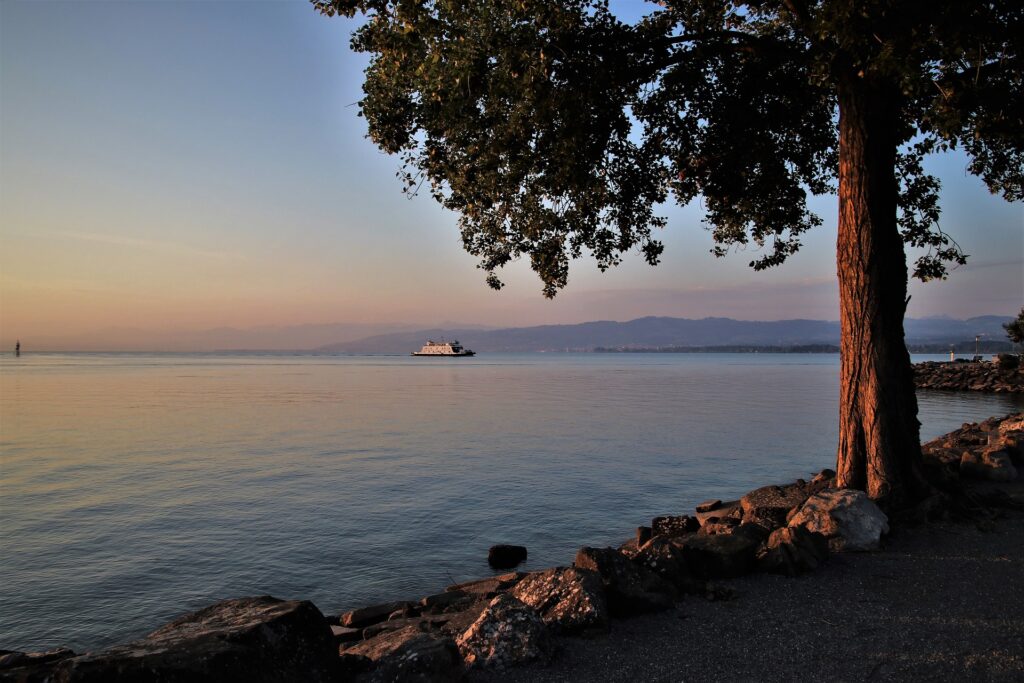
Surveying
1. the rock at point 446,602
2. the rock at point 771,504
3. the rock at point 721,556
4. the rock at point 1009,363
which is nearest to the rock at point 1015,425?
the rock at point 771,504

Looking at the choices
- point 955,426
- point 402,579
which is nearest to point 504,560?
point 402,579

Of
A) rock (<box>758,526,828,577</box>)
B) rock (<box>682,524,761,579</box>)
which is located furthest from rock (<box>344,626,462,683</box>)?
rock (<box>758,526,828,577</box>)

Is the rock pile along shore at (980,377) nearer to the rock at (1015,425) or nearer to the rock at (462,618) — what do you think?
the rock at (1015,425)

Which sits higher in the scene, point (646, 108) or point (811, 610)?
point (646, 108)

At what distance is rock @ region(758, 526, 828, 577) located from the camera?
→ 839 cm

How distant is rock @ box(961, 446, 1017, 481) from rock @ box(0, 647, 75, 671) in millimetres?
16945

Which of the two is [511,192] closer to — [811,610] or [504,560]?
[504,560]

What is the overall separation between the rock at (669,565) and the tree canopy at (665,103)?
7355 mm

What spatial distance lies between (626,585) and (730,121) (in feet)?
39.1

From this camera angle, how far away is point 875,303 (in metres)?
11.2

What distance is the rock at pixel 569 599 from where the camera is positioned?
6773mm

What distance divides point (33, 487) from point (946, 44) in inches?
949

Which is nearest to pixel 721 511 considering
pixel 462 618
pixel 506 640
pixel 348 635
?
pixel 462 618

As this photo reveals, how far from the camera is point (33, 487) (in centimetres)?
1862
